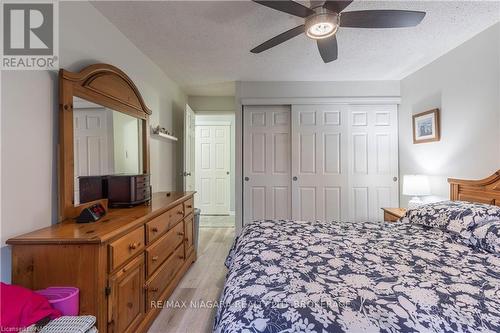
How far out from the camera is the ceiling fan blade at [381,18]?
1.50 meters

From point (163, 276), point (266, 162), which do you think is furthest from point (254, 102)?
point (163, 276)

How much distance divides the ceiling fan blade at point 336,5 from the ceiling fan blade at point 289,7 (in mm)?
101

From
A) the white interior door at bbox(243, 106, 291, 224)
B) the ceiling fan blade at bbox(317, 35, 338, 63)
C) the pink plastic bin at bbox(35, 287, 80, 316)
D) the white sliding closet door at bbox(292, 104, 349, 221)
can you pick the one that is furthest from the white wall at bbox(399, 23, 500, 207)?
the pink plastic bin at bbox(35, 287, 80, 316)

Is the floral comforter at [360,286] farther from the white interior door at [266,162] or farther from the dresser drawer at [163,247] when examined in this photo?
the white interior door at [266,162]

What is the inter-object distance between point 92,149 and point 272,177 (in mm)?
2437

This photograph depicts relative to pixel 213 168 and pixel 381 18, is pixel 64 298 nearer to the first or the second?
pixel 381 18

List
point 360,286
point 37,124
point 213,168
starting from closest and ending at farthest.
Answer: point 360,286 → point 37,124 → point 213,168

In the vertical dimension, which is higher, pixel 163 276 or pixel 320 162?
pixel 320 162

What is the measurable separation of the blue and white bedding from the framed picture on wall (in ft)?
4.80

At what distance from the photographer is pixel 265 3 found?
4.68ft

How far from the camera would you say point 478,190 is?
215cm

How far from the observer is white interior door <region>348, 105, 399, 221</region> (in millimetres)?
3641

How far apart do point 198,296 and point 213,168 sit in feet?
11.5

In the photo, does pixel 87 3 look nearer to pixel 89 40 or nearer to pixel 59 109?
pixel 89 40
